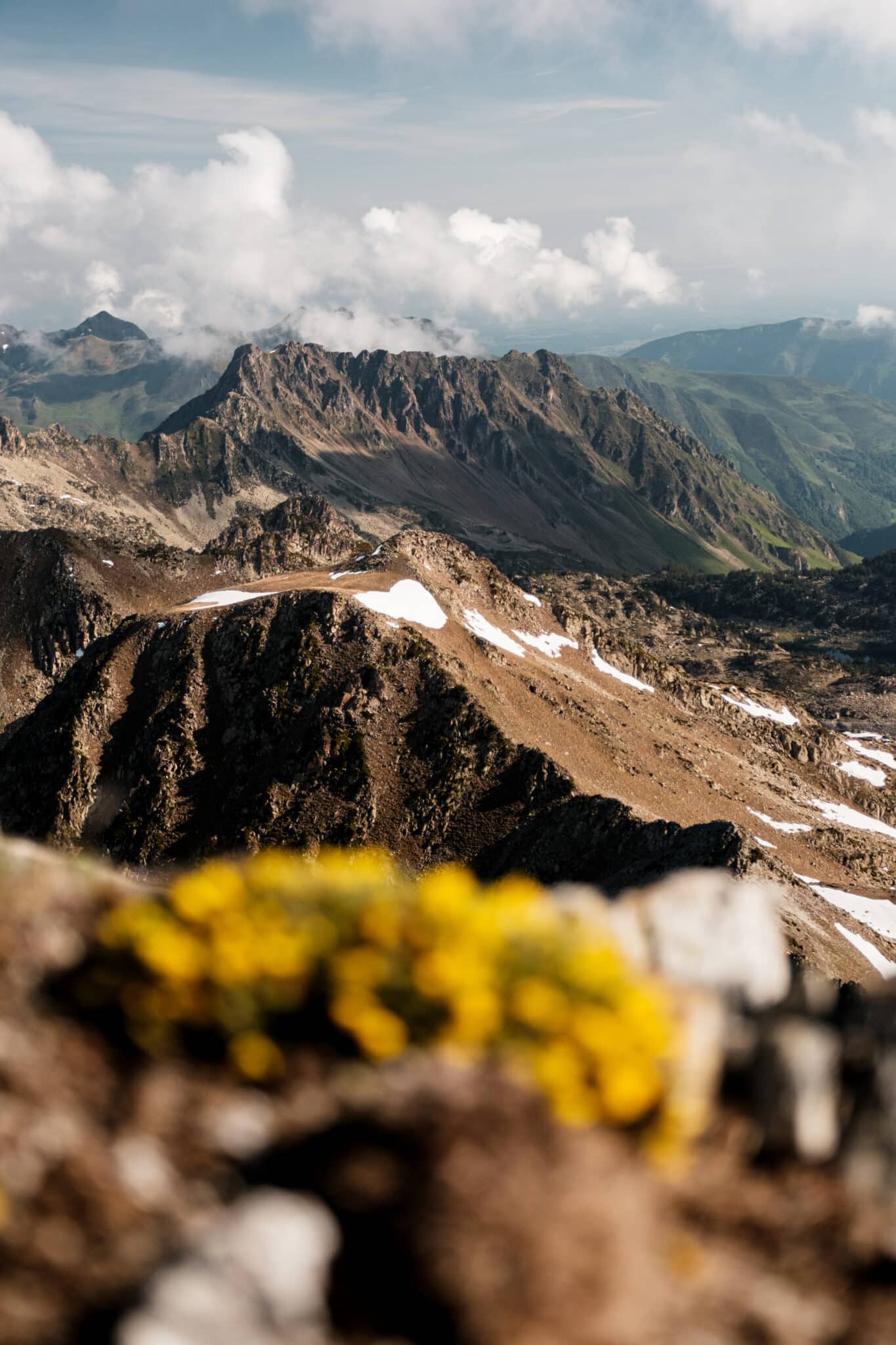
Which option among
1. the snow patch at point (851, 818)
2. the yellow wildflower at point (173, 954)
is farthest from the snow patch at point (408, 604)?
the yellow wildflower at point (173, 954)

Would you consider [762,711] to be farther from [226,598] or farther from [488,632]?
[226,598]

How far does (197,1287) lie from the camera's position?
16.2ft

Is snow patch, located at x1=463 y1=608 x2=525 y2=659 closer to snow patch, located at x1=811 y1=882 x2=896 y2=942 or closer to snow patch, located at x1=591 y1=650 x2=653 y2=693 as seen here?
snow patch, located at x1=591 y1=650 x2=653 y2=693

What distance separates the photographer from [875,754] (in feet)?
396

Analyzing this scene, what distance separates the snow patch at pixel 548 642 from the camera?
93.9 meters

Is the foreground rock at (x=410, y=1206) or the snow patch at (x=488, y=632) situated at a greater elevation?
the foreground rock at (x=410, y=1206)

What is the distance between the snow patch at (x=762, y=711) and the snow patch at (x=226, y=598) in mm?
65392

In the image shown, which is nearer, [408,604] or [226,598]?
[408,604]

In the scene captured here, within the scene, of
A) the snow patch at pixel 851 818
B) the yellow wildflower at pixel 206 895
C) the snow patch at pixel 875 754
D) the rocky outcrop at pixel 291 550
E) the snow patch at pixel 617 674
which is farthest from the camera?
the rocky outcrop at pixel 291 550

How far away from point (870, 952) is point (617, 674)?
55097mm

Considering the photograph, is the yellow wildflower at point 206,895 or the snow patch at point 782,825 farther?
the snow patch at point 782,825

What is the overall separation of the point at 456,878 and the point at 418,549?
299ft

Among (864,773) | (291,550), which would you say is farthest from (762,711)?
(291,550)

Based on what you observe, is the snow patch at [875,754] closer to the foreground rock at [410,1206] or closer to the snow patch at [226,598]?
the snow patch at [226,598]
